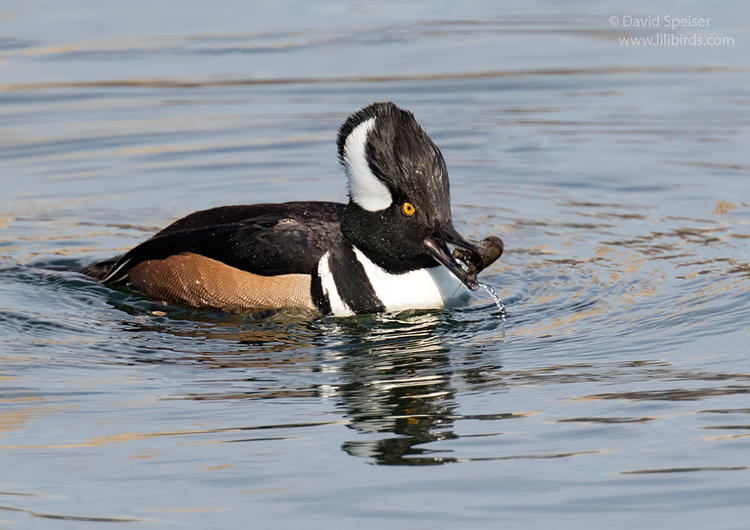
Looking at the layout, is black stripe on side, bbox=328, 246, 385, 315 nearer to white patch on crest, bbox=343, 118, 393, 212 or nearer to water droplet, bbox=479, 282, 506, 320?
white patch on crest, bbox=343, 118, 393, 212

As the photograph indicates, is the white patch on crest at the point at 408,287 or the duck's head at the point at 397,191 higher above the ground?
the duck's head at the point at 397,191

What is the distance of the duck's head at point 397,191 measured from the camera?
339 inches

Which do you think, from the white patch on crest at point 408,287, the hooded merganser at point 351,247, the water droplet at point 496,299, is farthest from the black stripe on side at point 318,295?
the water droplet at point 496,299

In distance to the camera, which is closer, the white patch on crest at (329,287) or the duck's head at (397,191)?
the duck's head at (397,191)

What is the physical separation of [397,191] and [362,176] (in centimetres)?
25

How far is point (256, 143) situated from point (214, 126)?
2.50ft

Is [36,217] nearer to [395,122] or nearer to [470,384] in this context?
[395,122]

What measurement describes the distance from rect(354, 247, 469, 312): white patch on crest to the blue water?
0.44 ft

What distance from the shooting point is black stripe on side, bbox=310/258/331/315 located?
9.21 m

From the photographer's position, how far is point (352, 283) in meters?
9.25
